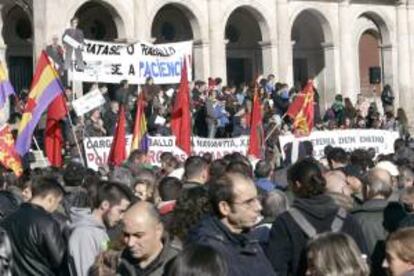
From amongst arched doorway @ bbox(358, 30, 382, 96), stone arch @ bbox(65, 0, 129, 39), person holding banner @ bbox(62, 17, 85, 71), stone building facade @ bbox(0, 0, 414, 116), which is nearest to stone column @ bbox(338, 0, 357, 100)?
stone building facade @ bbox(0, 0, 414, 116)

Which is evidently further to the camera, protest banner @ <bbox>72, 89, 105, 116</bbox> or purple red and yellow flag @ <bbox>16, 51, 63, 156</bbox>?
protest banner @ <bbox>72, 89, 105, 116</bbox>

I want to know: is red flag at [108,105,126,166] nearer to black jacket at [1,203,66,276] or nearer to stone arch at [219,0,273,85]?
black jacket at [1,203,66,276]

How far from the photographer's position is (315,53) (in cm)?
3825

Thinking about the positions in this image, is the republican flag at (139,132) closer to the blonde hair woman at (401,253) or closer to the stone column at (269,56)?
the blonde hair woman at (401,253)

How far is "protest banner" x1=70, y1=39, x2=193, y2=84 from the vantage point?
76.9ft

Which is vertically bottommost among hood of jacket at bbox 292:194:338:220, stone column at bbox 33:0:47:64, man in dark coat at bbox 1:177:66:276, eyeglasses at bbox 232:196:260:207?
man in dark coat at bbox 1:177:66:276

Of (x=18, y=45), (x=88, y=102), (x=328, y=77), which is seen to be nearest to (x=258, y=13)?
(x=328, y=77)

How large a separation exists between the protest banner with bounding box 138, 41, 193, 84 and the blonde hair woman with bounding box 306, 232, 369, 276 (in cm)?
1848

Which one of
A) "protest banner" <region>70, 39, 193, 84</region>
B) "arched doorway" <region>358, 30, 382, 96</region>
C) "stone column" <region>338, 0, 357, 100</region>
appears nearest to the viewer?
"protest banner" <region>70, 39, 193, 84</region>

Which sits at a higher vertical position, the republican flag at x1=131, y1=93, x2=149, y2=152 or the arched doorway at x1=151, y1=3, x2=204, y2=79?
the arched doorway at x1=151, y1=3, x2=204, y2=79

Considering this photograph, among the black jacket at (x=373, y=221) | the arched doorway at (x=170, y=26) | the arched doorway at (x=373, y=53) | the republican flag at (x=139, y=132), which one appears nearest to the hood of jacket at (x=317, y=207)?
the black jacket at (x=373, y=221)

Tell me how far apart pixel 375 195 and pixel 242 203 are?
2494 millimetres

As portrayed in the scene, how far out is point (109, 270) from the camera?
552 cm

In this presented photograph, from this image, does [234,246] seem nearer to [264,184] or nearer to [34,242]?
[34,242]
